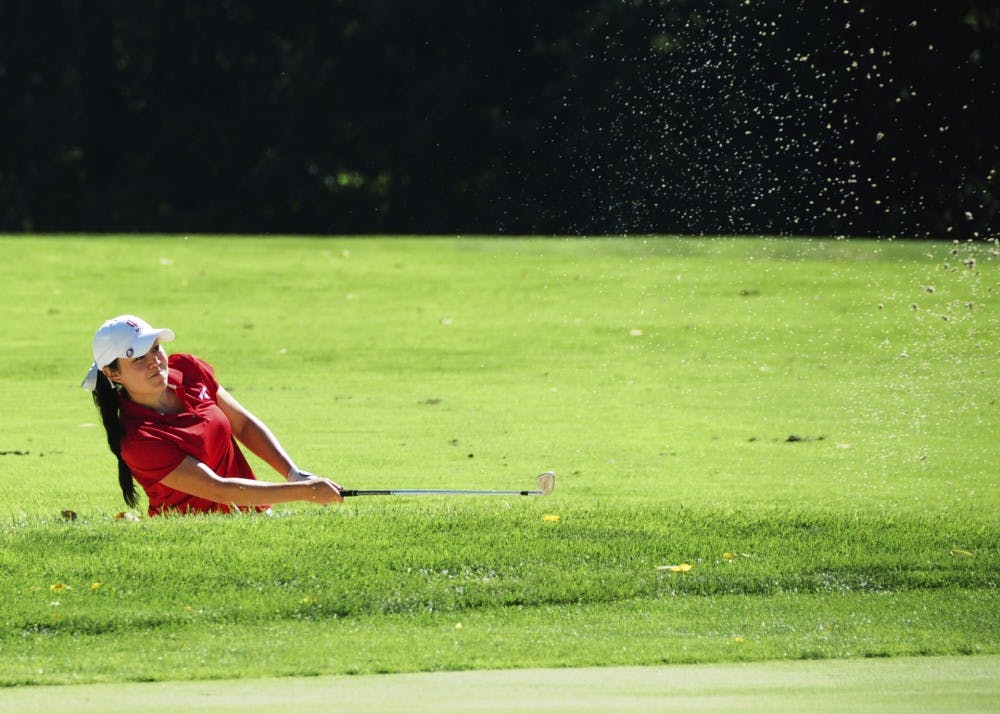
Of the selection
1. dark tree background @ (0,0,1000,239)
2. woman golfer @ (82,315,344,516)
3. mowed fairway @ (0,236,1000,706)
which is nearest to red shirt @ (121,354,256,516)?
woman golfer @ (82,315,344,516)

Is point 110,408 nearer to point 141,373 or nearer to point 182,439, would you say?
point 141,373

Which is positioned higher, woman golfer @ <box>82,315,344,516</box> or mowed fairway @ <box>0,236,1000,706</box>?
woman golfer @ <box>82,315,344,516</box>

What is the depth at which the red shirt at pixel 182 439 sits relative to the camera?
6.04 metres

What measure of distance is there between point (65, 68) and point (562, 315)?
1958 cm

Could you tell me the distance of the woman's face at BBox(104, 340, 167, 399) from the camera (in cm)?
601

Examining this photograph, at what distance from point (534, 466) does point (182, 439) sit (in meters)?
2.69

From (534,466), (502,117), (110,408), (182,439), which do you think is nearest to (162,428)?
(182,439)

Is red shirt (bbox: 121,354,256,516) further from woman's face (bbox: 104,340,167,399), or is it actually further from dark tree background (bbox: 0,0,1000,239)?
dark tree background (bbox: 0,0,1000,239)

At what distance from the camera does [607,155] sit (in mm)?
27250

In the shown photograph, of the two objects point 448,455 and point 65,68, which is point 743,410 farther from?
point 65,68

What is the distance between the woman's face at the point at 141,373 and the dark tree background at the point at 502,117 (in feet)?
56.4

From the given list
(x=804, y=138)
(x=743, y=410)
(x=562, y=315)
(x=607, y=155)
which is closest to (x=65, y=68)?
(x=607, y=155)

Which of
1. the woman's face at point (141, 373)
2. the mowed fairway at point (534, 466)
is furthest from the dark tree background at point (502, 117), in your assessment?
→ the woman's face at point (141, 373)

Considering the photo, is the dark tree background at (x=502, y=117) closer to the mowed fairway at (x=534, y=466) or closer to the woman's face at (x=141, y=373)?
the mowed fairway at (x=534, y=466)
